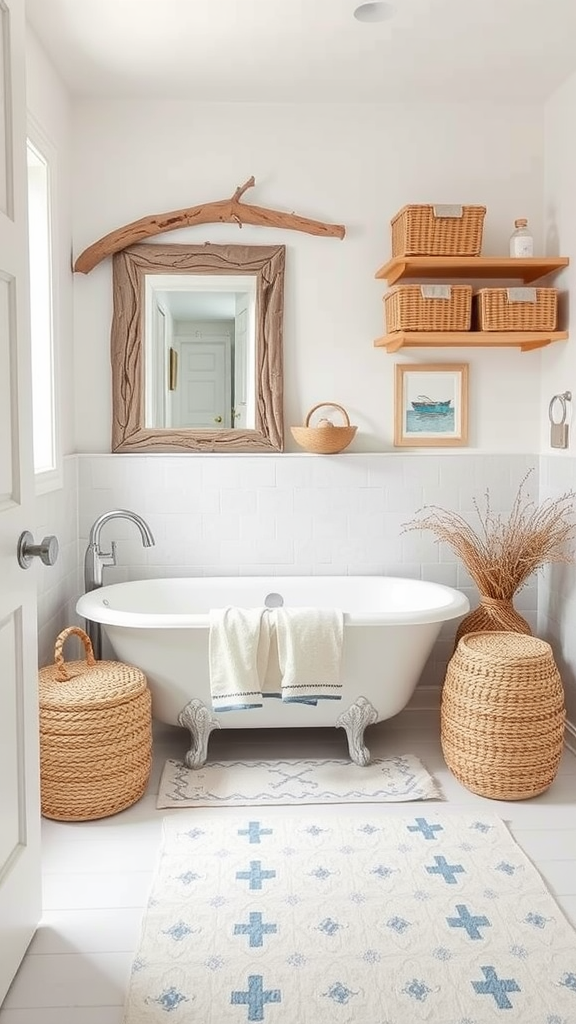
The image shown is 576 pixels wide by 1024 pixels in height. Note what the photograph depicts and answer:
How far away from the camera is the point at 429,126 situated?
417cm

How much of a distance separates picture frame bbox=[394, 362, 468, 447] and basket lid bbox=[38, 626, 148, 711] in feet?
5.48

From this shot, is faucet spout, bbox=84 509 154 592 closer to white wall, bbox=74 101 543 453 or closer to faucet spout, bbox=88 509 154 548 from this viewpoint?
faucet spout, bbox=88 509 154 548

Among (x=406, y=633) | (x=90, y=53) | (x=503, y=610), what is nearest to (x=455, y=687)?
(x=406, y=633)

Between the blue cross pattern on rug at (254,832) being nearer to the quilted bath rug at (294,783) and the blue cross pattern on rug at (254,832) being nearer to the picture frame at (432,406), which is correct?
the quilted bath rug at (294,783)

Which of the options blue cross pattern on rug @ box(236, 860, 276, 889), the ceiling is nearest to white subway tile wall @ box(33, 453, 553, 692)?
the ceiling

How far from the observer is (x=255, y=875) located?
2.73 metres

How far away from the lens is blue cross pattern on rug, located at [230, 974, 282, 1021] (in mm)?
2098

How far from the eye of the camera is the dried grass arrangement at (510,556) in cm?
388

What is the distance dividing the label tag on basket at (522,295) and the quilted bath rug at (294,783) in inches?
74.6

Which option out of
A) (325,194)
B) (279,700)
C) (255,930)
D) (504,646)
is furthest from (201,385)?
(255,930)

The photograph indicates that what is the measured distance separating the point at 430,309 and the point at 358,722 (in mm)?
1688

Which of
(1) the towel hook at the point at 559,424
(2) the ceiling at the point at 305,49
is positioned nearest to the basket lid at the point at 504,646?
(1) the towel hook at the point at 559,424

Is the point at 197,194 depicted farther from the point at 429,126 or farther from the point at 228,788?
the point at 228,788

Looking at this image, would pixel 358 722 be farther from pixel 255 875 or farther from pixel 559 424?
pixel 559 424
